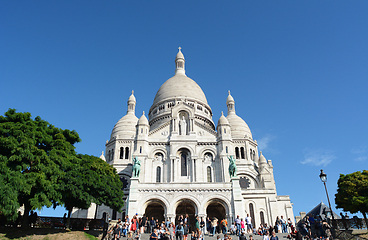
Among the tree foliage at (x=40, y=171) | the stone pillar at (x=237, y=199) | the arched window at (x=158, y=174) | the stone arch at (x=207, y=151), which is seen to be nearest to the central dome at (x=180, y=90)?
the stone arch at (x=207, y=151)

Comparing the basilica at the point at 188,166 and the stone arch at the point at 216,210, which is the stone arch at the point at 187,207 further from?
the stone arch at the point at 216,210

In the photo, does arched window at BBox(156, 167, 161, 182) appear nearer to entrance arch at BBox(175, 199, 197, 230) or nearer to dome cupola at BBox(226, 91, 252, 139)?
entrance arch at BBox(175, 199, 197, 230)

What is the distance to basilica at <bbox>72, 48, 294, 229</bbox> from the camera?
3198cm

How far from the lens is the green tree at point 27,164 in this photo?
20.6 meters

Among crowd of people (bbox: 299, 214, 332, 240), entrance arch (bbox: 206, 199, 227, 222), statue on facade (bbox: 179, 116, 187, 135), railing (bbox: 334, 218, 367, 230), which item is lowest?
crowd of people (bbox: 299, 214, 332, 240)

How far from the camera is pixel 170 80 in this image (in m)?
60.1

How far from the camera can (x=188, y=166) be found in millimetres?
38969

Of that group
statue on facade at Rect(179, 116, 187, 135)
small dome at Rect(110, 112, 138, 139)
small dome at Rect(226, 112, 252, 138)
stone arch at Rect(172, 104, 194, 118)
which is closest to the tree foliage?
statue on facade at Rect(179, 116, 187, 135)

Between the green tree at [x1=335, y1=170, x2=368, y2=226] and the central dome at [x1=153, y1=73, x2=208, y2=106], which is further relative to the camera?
the central dome at [x1=153, y1=73, x2=208, y2=106]

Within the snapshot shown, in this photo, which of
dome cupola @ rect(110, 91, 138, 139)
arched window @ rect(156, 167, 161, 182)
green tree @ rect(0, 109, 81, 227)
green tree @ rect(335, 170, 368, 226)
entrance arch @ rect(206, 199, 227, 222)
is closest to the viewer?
green tree @ rect(0, 109, 81, 227)

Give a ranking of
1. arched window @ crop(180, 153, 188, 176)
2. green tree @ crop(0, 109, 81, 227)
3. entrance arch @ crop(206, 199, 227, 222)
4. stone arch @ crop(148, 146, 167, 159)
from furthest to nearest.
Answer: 1. stone arch @ crop(148, 146, 167, 159)
2. arched window @ crop(180, 153, 188, 176)
3. entrance arch @ crop(206, 199, 227, 222)
4. green tree @ crop(0, 109, 81, 227)

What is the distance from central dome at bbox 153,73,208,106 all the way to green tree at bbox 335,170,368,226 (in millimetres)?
29228

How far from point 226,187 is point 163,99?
84.7 feet

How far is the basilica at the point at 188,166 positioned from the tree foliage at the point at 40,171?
20.3 feet
